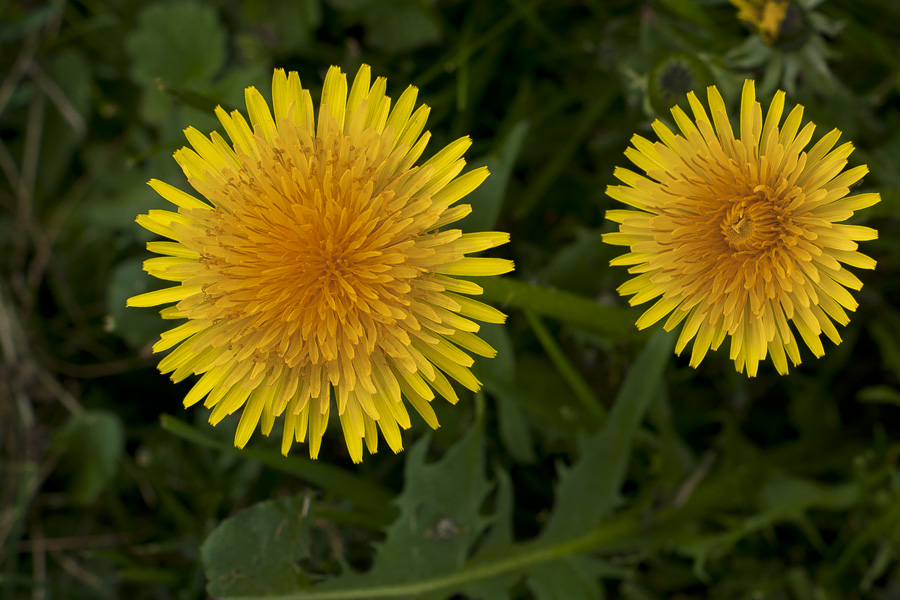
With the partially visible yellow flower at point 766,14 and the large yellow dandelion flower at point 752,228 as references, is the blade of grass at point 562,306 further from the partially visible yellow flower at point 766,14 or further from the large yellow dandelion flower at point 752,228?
the partially visible yellow flower at point 766,14

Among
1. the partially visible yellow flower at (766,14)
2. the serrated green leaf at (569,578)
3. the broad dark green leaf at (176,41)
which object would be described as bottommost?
the serrated green leaf at (569,578)

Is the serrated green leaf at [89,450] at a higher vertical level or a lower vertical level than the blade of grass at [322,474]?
higher

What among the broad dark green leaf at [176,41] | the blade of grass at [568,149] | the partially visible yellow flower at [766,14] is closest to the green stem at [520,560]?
the blade of grass at [568,149]

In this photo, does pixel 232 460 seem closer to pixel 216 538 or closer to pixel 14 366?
pixel 216 538

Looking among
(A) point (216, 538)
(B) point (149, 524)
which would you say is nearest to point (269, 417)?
(A) point (216, 538)

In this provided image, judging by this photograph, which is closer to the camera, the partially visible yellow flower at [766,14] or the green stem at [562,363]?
the partially visible yellow flower at [766,14]

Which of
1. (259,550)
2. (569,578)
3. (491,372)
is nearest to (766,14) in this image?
(491,372)

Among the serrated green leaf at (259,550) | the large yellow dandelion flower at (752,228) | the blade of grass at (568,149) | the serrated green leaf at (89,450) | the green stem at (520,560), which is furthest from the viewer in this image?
the serrated green leaf at (89,450)
